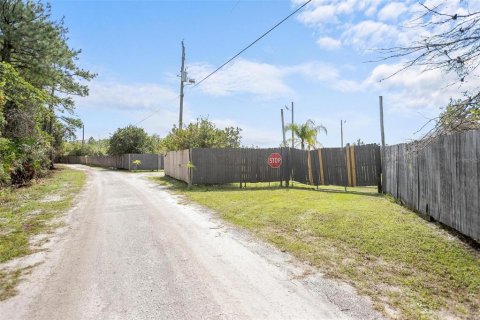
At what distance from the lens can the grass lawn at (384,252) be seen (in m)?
3.71

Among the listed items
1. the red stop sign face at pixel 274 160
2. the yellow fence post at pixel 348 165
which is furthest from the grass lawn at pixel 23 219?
the yellow fence post at pixel 348 165

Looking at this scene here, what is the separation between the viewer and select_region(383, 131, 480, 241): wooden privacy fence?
5.29 meters

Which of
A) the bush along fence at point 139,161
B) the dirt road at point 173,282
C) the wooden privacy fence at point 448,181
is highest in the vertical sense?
the bush along fence at point 139,161

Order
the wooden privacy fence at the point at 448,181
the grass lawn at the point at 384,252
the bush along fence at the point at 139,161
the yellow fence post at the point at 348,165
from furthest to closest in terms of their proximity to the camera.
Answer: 1. the bush along fence at the point at 139,161
2. the yellow fence post at the point at 348,165
3. the wooden privacy fence at the point at 448,181
4. the grass lawn at the point at 384,252

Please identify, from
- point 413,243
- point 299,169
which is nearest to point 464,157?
point 413,243

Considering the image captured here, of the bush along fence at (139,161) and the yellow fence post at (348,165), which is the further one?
the bush along fence at (139,161)

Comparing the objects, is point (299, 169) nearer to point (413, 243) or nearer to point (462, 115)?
point (413, 243)

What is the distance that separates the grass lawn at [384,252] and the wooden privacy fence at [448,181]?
332 mm

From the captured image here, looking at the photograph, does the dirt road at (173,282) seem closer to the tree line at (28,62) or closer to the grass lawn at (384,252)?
the grass lawn at (384,252)

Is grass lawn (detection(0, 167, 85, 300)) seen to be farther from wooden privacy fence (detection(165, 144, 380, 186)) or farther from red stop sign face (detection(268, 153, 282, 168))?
red stop sign face (detection(268, 153, 282, 168))

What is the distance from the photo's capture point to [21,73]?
1681 cm

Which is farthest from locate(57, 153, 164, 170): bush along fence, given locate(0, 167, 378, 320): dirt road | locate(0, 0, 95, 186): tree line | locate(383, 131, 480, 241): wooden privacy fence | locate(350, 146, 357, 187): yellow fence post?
locate(383, 131, 480, 241): wooden privacy fence

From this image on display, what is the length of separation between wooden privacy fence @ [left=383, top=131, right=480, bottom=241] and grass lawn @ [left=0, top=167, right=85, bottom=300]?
19.1ft

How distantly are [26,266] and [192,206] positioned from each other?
5.73m
